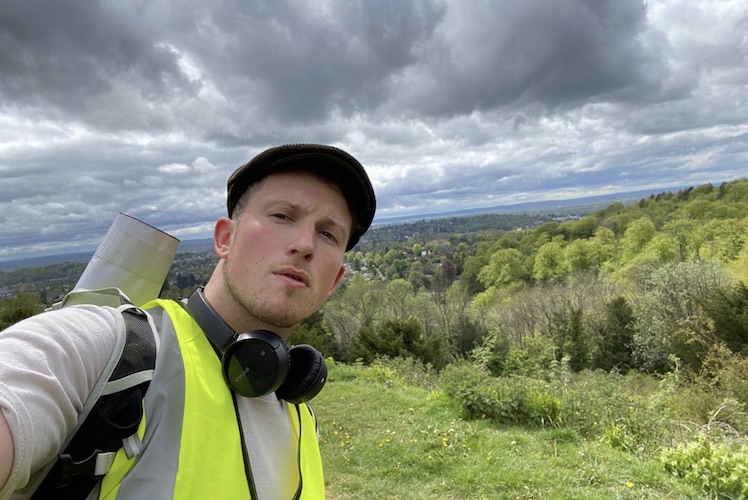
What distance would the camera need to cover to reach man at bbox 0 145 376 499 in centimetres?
75

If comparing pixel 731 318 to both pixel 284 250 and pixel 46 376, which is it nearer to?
pixel 284 250

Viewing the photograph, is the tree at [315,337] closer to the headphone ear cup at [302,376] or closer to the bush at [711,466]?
the bush at [711,466]

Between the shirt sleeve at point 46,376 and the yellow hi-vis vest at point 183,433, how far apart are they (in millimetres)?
123

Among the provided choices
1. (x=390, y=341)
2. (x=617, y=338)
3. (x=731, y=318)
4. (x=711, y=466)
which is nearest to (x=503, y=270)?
(x=617, y=338)

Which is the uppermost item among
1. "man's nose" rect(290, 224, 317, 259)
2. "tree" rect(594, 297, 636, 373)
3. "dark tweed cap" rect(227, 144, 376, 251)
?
"dark tweed cap" rect(227, 144, 376, 251)

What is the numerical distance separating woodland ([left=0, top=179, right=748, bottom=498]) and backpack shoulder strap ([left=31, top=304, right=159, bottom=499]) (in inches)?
29.6

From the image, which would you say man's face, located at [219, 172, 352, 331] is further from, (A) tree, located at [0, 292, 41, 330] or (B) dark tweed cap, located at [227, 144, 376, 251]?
(A) tree, located at [0, 292, 41, 330]

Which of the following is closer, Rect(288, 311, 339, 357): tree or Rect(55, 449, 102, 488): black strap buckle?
Rect(55, 449, 102, 488): black strap buckle

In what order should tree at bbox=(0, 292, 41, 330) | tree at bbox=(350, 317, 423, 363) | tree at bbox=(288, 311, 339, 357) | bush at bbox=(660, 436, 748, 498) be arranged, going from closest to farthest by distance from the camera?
bush at bbox=(660, 436, 748, 498) → tree at bbox=(0, 292, 41, 330) → tree at bbox=(350, 317, 423, 363) → tree at bbox=(288, 311, 339, 357)

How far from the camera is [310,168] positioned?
4.61 ft

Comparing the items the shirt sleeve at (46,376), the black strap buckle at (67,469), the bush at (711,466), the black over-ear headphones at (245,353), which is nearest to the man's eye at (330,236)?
the black over-ear headphones at (245,353)

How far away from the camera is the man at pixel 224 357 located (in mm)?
752

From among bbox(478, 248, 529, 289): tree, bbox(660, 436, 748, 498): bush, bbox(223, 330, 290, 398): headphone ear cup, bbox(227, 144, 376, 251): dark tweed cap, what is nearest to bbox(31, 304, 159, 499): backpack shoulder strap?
bbox(223, 330, 290, 398): headphone ear cup

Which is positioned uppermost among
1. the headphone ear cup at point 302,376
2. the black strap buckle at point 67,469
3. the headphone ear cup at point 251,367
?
A: the headphone ear cup at point 251,367
